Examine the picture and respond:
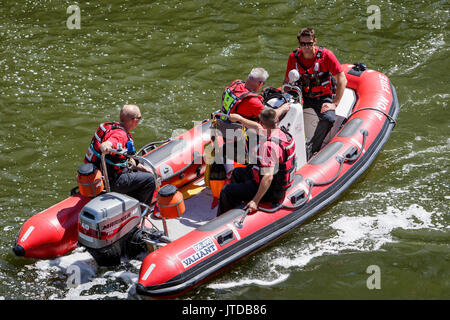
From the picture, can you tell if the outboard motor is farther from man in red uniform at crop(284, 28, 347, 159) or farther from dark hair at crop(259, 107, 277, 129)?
man in red uniform at crop(284, 28, 347, 159)

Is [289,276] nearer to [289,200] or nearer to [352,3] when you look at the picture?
[289,200]

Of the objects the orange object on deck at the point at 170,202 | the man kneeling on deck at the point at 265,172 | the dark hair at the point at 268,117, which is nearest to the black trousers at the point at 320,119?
the man kneeling on deck at the point at 265,172

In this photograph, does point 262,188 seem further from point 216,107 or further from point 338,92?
point 216,107

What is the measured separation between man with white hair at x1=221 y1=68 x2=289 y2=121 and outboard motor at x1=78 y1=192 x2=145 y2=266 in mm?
1297

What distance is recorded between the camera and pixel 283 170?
16.3 feet

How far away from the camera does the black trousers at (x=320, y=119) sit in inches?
248

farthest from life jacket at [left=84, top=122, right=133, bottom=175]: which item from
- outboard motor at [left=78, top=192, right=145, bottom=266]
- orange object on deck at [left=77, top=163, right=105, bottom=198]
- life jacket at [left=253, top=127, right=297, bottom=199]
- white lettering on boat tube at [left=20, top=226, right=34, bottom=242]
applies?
life jacket at [left=253, top=127, right=297, bottom=199]

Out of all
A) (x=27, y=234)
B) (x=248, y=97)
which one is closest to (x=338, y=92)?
(x=248, y=97)

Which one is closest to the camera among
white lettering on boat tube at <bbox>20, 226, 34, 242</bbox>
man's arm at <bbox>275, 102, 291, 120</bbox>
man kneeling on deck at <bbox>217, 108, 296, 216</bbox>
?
man kneeling on deck at <bbox>217, 108, 296, 216</bbox>

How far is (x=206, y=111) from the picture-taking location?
26.2ft

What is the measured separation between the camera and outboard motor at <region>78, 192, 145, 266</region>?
457 cm

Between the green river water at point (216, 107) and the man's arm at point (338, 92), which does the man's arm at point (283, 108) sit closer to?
the man's arm at point (338, 92)

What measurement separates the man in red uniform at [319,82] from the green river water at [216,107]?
2.45ft
